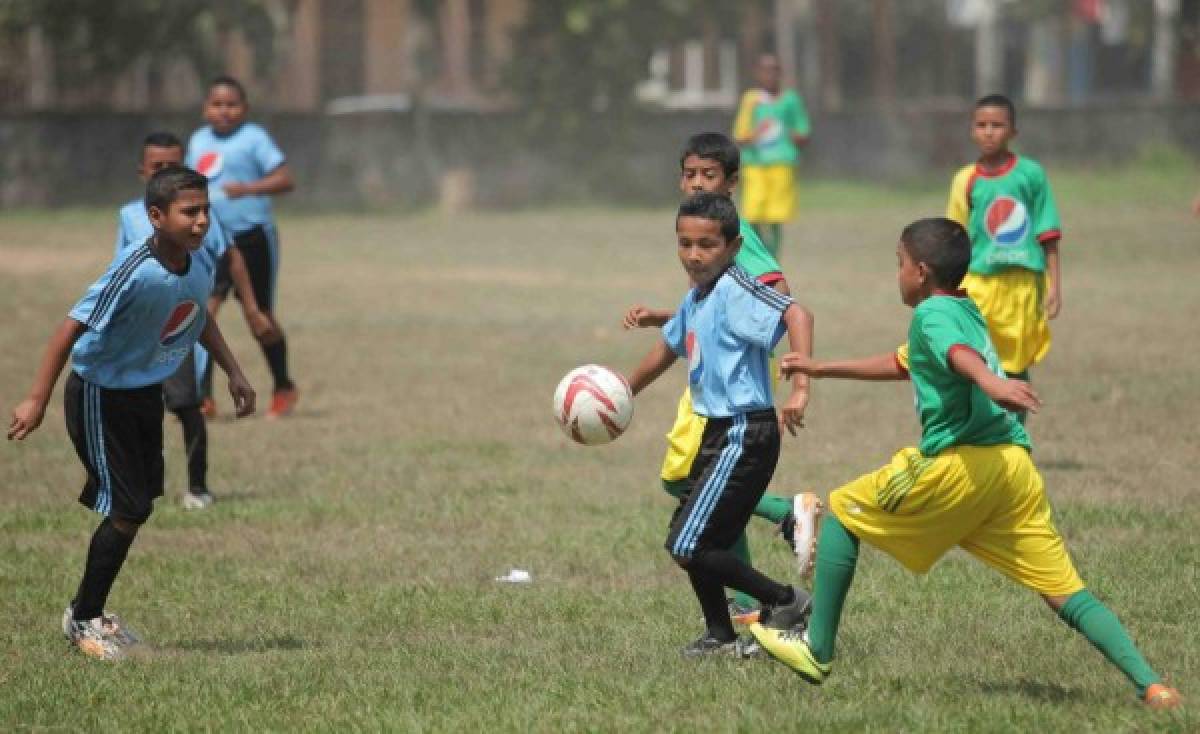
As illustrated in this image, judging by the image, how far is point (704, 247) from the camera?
21.7ft

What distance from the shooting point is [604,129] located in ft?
117

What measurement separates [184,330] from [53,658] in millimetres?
1198

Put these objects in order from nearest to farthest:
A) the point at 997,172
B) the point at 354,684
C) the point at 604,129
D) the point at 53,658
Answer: the point at 354,684 → the point at 53,658 → the point at 997,172 → the point at 604,129

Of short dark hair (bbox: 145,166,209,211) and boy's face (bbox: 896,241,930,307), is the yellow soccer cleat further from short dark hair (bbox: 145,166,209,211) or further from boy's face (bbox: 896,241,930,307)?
short dark hair (bbox: 145,166,209,211)

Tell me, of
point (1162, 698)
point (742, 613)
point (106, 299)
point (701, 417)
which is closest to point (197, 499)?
point (106, 299)

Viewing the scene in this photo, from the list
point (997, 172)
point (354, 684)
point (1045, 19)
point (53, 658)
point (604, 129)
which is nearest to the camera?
point (354, 684)

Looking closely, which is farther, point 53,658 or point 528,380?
point 528,380

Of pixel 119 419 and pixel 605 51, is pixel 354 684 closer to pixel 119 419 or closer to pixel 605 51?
pixel 119 419

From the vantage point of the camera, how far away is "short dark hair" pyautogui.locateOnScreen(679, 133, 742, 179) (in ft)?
24.1

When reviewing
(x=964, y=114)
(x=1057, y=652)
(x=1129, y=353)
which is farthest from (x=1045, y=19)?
(x=1057, y=652)

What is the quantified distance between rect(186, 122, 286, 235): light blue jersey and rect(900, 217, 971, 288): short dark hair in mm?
7621

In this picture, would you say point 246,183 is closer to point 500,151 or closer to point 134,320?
point 134,320

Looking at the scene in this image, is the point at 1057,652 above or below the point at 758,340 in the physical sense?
below

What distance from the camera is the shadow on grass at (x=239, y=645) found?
23.2ft
